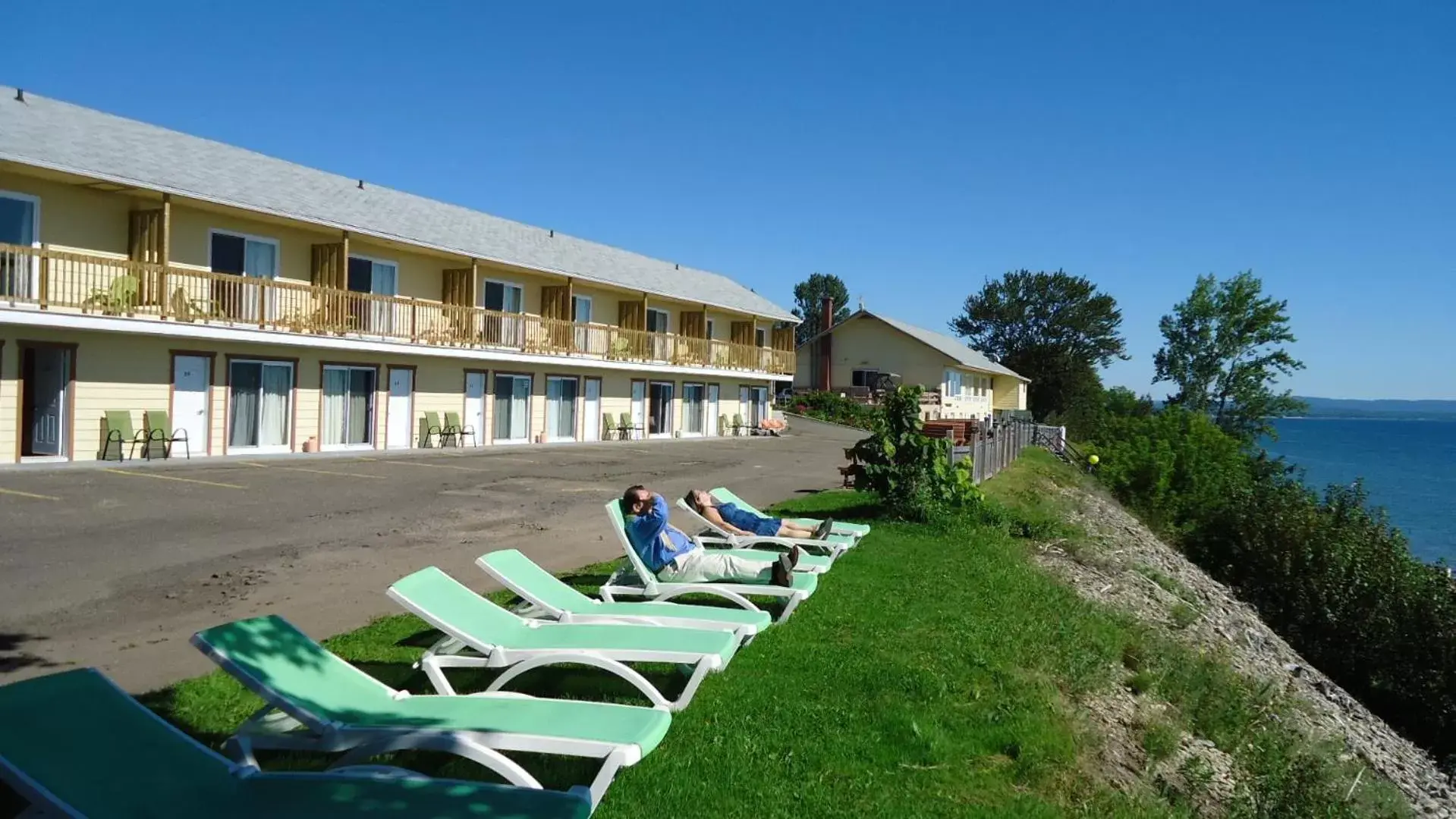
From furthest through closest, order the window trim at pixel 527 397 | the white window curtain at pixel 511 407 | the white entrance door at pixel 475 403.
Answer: the white window curtain at pixel 511 407 → the window trim at pixel 527 397 → the white entrance door at pixel 475 403

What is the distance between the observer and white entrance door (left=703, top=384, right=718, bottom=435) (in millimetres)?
40500

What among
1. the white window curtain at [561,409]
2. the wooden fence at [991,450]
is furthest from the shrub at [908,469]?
the white window curtain at [561,409]

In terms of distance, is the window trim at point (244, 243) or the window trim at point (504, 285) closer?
the window trim at point (244, 243)

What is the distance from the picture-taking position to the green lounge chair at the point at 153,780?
3.25 meters

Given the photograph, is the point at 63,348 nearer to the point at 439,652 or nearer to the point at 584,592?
the point at 584,592

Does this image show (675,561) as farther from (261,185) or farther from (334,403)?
(261,185)

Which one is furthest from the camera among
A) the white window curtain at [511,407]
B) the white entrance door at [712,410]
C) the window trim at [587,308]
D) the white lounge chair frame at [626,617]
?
the white entrance door at [712,410]

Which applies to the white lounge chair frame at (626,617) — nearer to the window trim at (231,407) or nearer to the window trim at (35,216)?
the window trim at (35,216)

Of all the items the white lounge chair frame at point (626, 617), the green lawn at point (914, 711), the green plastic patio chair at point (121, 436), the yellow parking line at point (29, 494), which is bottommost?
the green lawn at point (914, 711)

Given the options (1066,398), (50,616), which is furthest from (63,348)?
(1066,398)

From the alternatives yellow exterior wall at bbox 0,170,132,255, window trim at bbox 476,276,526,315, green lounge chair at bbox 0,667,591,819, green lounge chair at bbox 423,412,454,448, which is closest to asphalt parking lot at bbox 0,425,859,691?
green lounge chair at bbox 0,667,591,819

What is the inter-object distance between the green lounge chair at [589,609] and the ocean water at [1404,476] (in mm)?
37459

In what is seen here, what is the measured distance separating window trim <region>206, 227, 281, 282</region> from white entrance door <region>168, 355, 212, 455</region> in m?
2.01

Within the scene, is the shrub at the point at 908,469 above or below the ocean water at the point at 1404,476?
above
